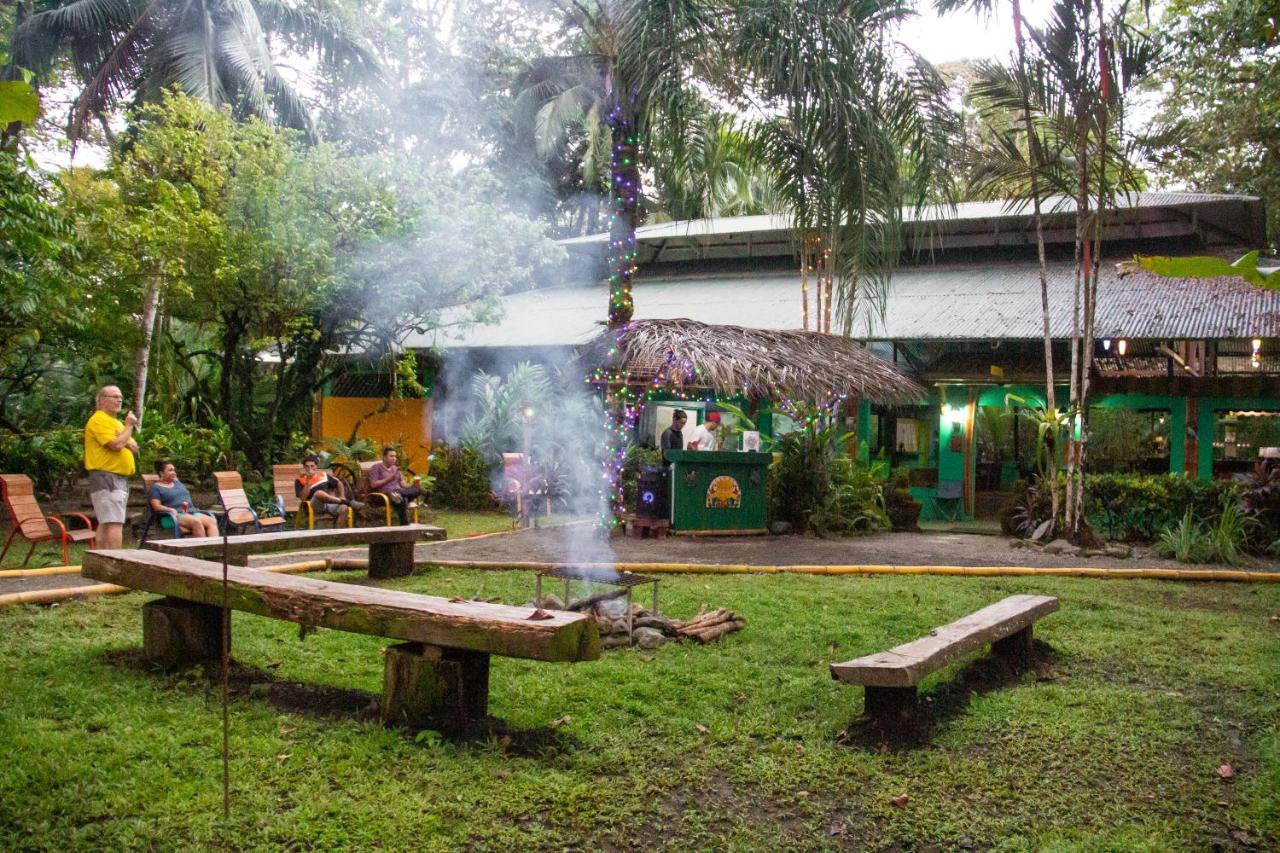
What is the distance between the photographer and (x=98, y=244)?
11.6m

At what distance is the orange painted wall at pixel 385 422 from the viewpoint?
1834 centimetres

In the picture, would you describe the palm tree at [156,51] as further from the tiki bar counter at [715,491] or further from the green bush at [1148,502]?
the green bush at [1148,502]

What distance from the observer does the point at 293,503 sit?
38.7 ft

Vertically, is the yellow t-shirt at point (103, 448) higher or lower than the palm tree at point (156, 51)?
lower

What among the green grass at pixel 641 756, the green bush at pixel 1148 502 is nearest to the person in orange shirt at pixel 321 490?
the green grass at pixel 641 756

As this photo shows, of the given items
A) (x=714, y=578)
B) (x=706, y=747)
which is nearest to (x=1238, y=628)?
(x=714, y=578)

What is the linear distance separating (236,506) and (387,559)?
8.71 ft

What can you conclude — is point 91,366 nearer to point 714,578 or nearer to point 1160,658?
point 714,578

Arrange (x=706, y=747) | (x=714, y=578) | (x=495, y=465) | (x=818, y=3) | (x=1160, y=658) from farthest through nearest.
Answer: (x=495, y=465), (x=818, y=3), (x=714, y=578), (x=1160, y=658), (x=706, y=747)

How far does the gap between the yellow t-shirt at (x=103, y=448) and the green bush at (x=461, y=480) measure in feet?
23.6

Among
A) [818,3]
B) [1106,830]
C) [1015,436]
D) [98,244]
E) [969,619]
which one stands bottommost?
[1106,830]

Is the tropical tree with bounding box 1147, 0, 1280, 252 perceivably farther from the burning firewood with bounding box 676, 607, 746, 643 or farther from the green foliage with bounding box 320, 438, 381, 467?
the green foliage with bounding box 320, 438, 381, 467

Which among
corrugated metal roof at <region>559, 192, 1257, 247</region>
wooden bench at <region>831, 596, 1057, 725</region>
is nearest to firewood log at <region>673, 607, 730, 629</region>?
wooden bench at <region>831, 596, 1057, 725</region>

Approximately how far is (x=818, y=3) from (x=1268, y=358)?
8324 mm
